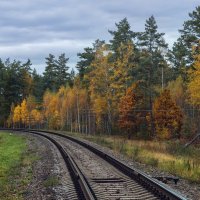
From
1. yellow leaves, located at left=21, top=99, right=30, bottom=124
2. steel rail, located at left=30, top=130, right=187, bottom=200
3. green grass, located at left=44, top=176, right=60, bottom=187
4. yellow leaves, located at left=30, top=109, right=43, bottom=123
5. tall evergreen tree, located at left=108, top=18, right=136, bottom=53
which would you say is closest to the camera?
steel rail, located at left=30, top=130, right=187, bottom=200

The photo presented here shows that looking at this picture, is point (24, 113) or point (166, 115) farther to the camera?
point (24, 113)

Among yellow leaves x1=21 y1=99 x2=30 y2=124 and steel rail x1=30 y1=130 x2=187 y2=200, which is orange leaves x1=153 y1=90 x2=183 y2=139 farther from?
yellow leaves x1=21 y1=99 x2=30 y2=124

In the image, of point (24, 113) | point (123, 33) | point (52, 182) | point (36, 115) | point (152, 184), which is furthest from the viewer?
point (24, 113)

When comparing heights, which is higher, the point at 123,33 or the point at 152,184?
the point at 123,33

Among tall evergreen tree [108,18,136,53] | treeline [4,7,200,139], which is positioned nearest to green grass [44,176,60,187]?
treeline [4,7,200,139]

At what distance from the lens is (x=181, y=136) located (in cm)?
6144

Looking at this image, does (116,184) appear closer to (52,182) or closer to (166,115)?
(52,182)

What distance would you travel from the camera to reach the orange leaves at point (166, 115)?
58172 millimetres

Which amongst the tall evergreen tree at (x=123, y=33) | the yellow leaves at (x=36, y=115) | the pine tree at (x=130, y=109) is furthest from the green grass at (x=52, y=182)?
the yellow leaves at (x=36, y=115)

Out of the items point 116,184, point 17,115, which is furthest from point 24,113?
point 116,184

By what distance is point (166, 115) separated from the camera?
58.7 metres

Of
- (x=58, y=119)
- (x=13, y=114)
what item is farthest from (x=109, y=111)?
(x=13, y=114)

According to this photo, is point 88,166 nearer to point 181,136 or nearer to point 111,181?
point 111,181

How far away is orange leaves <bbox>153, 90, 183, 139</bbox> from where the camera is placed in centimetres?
5817
